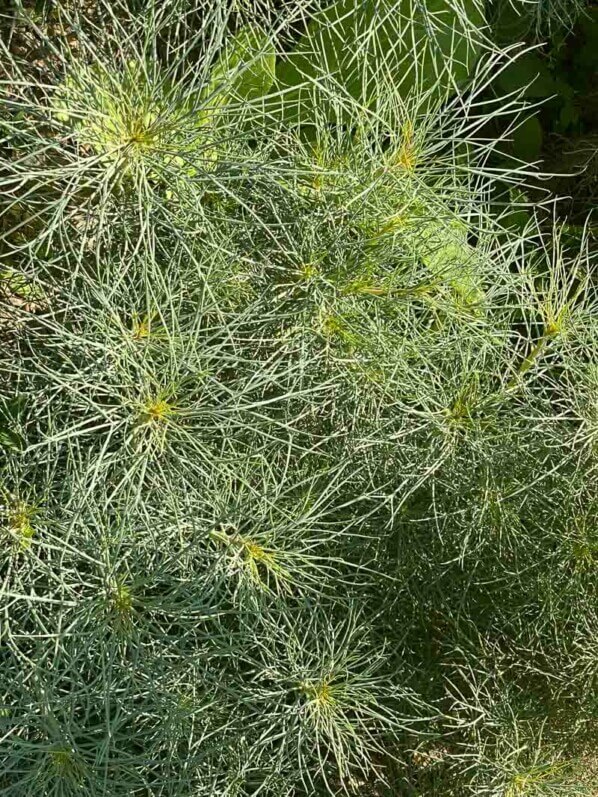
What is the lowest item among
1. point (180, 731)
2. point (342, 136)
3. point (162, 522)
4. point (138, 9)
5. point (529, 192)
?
point (180, 731)

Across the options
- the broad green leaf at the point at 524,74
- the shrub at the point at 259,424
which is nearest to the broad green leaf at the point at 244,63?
the shrub at the point at 259,424

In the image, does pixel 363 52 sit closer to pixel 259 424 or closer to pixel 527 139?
pixel 259 424

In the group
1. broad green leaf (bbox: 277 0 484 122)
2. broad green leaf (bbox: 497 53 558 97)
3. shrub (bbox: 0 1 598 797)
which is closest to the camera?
shrub (bbox: 0 1 598 797)

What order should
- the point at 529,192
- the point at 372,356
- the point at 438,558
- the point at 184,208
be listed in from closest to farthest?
the point at 184,208, the point at 372,356, the point at 438,558, the point at 529,192

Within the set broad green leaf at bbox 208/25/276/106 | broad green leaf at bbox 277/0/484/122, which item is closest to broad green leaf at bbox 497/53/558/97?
broad green leaf at bbox 277/0/484/122

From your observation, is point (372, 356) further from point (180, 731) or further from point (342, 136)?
point (180, 731)

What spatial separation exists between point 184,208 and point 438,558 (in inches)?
21.5

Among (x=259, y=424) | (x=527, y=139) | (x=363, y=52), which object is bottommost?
(x=527, y=139)

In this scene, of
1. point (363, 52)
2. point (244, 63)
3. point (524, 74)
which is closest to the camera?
point (244, 63)

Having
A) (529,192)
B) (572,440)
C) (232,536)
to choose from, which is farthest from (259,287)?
(529,192)

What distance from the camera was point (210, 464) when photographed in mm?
951

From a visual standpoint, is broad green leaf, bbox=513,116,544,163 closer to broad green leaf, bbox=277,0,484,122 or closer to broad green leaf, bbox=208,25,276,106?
broad green leaf, bbox=277,0,484,122

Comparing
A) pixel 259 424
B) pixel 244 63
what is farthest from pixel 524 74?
pixel 259 424

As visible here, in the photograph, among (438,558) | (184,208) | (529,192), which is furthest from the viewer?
(529,192)
